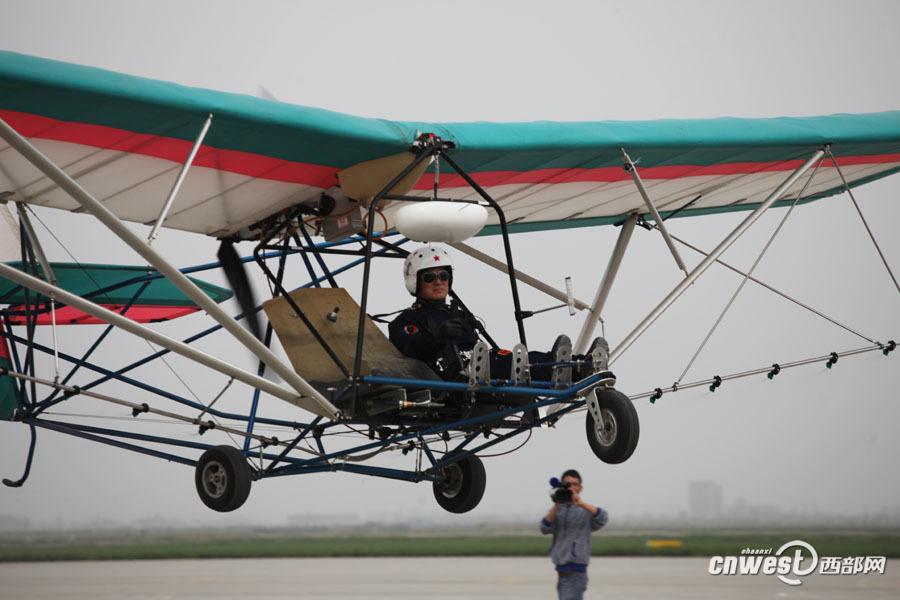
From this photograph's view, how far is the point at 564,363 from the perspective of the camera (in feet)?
29.1

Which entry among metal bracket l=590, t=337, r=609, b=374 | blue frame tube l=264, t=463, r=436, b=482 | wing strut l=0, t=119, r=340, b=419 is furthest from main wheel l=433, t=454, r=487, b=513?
metal bracket l=590, t=337, r=609, b=374

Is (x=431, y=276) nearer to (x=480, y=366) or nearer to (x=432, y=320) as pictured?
(x=432, y=320)

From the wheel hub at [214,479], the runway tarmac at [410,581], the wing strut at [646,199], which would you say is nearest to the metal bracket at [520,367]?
the wing strut at [646,199]

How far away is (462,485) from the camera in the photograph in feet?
36.8

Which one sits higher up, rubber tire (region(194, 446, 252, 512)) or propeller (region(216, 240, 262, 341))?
propeller (region(216, 240, 262, 341))

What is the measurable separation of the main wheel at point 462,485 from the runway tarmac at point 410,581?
6443 millimetres

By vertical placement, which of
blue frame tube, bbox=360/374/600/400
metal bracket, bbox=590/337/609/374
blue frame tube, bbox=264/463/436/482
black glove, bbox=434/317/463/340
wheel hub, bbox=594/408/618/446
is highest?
black glove, bbox=434/317/463/340

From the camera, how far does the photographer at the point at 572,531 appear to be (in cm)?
1047

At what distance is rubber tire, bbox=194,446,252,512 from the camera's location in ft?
32.1

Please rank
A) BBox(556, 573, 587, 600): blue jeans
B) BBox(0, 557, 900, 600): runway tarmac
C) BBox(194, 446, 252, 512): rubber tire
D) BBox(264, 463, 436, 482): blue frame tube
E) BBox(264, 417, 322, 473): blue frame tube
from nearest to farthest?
1. BBox(194, 446, 252, 512): rubber tire
2. BBox(264, 417, 322, 473): blue frame tube
3. BBox(264, 463, 436, 482): blue frame tube
4. BBox(556, 573, 587, 600): blue jeans
5. BBox(0, 557, 900, 600): runway tarmac

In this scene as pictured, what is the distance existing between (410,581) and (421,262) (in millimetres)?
12278

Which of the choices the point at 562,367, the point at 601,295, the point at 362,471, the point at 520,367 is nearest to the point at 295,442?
the point at 362,471

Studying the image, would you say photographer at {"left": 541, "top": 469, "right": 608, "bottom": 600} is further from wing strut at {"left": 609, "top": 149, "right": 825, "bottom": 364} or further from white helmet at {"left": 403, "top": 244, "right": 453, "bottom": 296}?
white helmet at {"left": 403, "top": 244, "right": 453, "bottom": 296}

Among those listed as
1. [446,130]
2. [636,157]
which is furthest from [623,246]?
[446,130]
